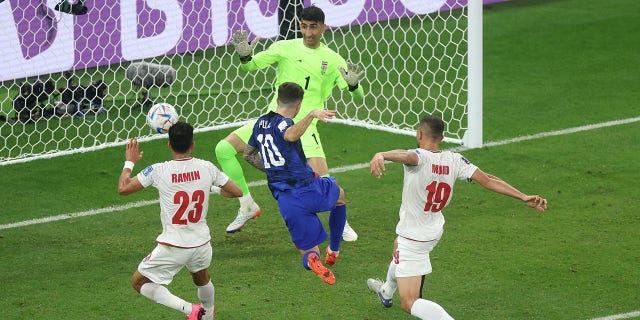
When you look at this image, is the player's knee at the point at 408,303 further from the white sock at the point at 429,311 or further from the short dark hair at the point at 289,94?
the short dark hair at the point at 289,94

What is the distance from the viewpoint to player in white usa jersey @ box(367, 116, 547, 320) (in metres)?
7.91

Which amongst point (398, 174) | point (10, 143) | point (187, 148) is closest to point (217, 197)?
point (398, 174)

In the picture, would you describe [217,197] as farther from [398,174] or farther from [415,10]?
[415,10]

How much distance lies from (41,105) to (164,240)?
628cm

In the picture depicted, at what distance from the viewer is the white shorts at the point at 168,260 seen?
800 cm

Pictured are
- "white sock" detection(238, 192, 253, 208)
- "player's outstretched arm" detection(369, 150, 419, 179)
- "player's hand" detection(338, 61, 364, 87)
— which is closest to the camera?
"player's outstretched arm" detection(369, 150, 419, 179)

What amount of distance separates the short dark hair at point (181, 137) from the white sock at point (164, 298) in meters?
0.97

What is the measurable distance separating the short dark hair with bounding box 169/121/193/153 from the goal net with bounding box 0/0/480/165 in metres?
5.59

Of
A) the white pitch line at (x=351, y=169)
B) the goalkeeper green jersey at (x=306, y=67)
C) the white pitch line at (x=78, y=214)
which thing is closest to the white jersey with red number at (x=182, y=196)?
the goalkeeper green jersey at (x=306, y=67)

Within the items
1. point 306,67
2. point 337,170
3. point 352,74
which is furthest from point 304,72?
point 337,170

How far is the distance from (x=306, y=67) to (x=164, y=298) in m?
3.14

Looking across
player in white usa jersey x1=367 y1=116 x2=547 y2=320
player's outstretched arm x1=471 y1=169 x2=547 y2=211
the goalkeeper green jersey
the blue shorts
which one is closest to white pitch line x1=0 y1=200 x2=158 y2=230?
the goalkeeper green jersey

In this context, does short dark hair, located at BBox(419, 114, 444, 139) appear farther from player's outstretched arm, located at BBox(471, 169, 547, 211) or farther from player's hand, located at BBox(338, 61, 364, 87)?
player's hand, located at BBox(338, 61, 364, 87)

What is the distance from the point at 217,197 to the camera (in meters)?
12.0
